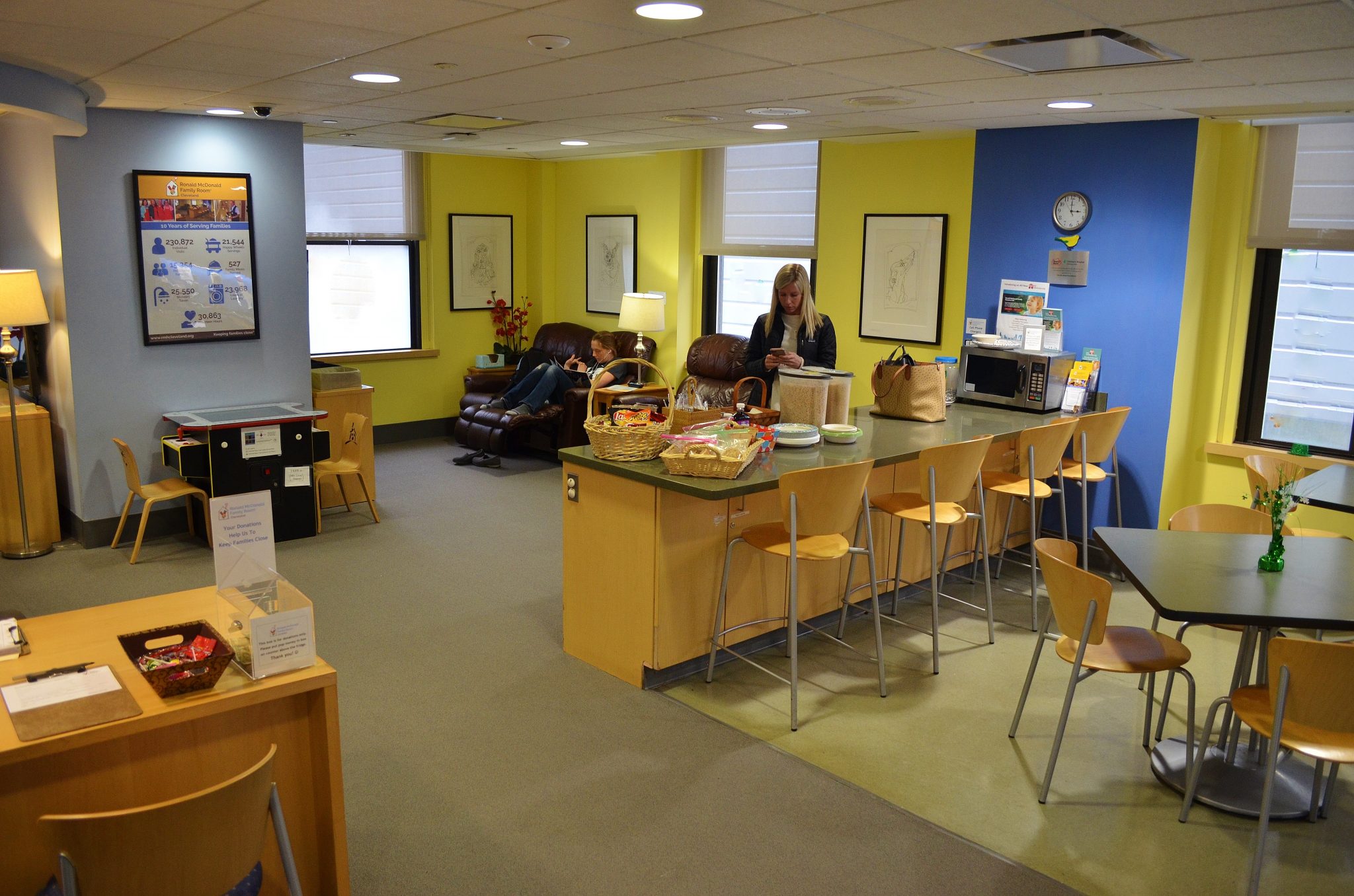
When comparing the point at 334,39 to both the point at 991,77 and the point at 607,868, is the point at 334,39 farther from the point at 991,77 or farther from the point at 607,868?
the point at 607,868

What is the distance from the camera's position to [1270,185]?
17.8 ft

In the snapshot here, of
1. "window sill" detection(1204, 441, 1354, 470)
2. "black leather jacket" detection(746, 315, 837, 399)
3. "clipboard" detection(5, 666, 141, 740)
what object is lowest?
"clipboard" detection(5, 666, 141, 740)

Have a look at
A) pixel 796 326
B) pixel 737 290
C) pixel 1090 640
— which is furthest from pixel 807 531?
pixel 737 290

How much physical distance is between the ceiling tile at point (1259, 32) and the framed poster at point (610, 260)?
19.8ft

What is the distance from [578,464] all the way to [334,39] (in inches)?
73.4

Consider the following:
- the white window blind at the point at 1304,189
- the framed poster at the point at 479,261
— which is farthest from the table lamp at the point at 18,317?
the white window blind at the point at 1304,189

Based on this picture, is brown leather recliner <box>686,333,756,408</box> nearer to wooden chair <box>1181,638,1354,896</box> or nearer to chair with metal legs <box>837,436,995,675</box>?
chair with metal legs <box>837,436,995,675</box>

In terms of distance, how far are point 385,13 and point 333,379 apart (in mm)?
4146

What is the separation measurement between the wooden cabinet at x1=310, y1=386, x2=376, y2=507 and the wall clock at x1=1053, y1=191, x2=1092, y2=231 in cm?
450

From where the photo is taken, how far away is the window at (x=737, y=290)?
8398 mm

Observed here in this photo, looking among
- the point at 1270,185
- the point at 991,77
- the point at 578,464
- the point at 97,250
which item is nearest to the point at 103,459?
the point at 97,250

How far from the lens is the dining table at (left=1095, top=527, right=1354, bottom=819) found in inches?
120

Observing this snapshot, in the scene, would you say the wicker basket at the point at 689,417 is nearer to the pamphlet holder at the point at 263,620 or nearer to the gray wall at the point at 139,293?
the pamphlet holder at the point at 263,620

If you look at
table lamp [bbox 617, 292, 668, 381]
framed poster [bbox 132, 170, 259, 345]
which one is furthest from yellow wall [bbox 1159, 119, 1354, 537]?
framed poster [bbox 132, 170, 259, 345]
